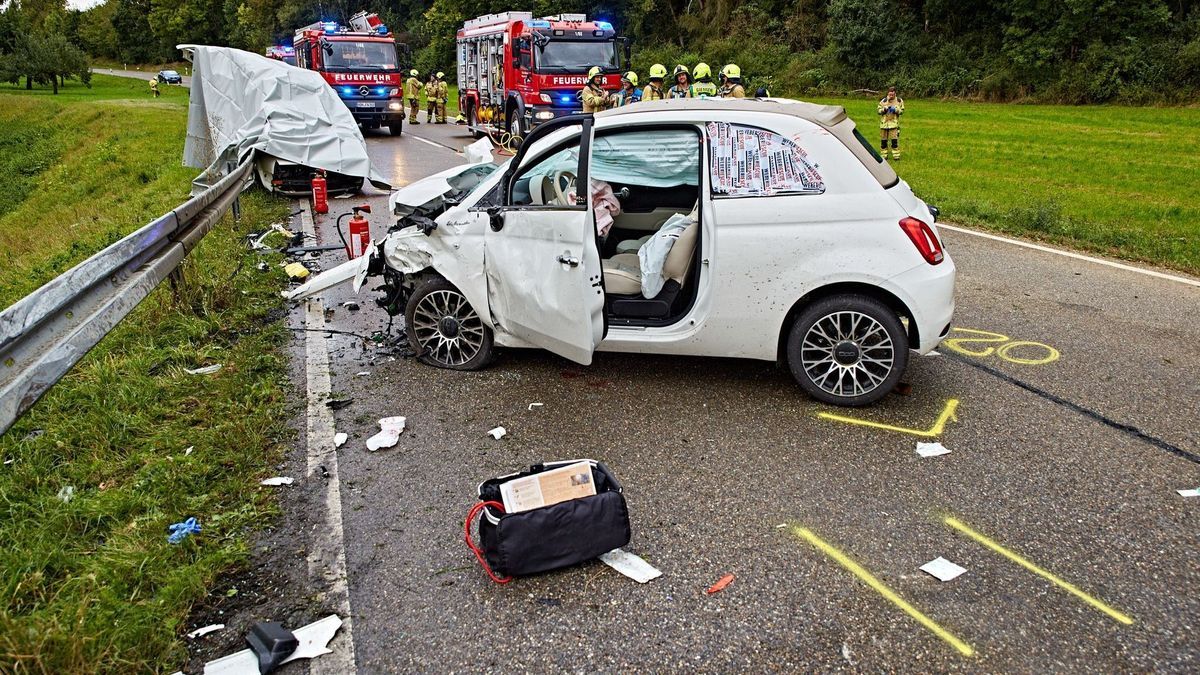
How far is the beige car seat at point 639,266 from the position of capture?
5.30 m

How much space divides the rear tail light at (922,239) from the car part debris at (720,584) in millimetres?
2374

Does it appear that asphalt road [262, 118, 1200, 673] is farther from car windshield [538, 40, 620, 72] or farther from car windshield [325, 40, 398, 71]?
car windshield [325, 40, 398, 71]

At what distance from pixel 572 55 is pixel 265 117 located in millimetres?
7710

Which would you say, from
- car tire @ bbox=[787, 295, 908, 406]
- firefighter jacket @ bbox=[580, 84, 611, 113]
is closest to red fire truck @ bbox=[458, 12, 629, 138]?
firefighter jacket @ bbox=[580, 84, 611, 113]

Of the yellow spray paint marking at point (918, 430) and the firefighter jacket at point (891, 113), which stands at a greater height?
the firefighter jacket at point (891, 113)

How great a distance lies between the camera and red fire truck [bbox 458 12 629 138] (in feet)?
61.3

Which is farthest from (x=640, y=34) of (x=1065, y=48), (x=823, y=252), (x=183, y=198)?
(x=823, y=252)

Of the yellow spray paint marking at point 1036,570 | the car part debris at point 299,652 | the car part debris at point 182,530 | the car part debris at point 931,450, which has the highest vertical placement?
the car part debris at point 931,450

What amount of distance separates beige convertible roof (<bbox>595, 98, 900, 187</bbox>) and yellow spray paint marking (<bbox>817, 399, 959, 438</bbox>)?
1343 mm

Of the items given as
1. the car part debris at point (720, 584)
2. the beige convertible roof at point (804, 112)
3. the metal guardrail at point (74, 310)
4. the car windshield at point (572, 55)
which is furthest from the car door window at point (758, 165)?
the car windshield at point (572, 55)

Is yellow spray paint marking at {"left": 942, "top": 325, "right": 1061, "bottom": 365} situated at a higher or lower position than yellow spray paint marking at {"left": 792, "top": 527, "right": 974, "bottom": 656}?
higher

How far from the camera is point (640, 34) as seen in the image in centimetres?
5300

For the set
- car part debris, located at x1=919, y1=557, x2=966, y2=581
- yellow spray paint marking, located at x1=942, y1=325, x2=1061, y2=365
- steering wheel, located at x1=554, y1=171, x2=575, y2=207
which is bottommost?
car part debris, located at x1=919, y1=557, x2=966, y2=581

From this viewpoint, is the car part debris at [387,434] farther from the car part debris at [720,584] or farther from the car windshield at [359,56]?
the car windshield at [359,56]
